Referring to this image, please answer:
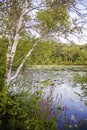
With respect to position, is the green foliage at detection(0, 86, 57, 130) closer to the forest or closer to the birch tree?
the forest

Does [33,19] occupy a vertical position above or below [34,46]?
above

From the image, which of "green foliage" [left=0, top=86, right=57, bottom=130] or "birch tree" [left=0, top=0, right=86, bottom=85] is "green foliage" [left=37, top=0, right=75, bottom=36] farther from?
"green foliage" [left=0, top=86, right=57, bottom=130]

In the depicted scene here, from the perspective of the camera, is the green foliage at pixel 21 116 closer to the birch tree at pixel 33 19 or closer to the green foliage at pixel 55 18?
the birch tree at pixel 33 19

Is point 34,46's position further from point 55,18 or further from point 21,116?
point 21,116

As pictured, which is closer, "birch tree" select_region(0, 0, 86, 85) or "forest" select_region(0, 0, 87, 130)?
"forest" select_region(0, 0, 87, 130)

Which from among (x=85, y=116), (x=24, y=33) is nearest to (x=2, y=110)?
(x=24, y=33)

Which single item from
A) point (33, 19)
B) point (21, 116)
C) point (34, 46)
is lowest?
point (21, 116)

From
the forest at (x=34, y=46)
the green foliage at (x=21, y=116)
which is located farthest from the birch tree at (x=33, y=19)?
the green foliage at (x=21, y=116)

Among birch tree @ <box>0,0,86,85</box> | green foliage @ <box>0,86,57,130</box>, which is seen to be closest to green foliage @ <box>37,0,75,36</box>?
birch tree @ <box>0,0,86,85</box>

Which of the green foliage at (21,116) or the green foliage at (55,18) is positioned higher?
the green foliage at (55,18)

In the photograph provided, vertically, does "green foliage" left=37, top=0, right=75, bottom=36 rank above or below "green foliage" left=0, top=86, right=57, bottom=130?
above

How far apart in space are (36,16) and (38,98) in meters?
2.89

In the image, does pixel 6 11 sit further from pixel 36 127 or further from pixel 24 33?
pixel 36 127

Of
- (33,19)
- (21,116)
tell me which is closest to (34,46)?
(33,19)
